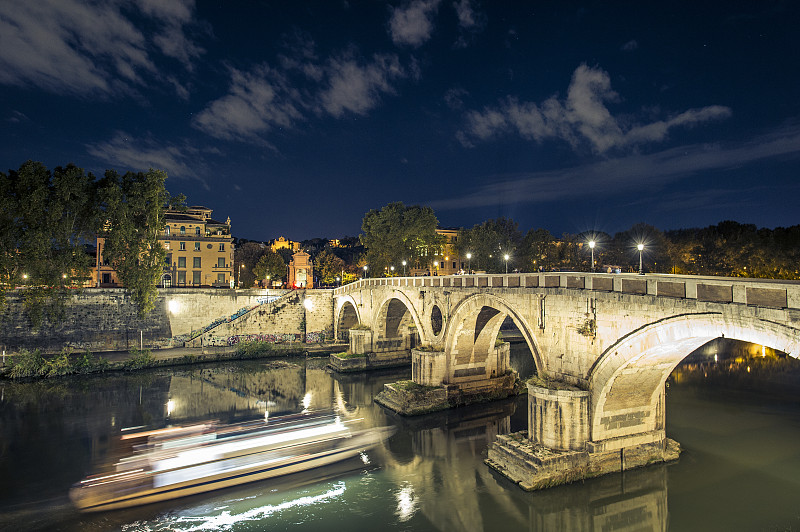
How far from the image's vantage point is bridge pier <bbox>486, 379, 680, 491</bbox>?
1471 cm

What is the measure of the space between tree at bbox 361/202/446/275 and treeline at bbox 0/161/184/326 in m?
27.5

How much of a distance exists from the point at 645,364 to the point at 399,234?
48969mm

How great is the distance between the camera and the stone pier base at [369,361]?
3534cm

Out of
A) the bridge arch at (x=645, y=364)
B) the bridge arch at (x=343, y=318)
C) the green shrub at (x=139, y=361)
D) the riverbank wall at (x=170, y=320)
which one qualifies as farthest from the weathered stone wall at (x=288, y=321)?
the bridge arch at (x=645, y=364)

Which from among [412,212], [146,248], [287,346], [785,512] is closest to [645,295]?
[785,512]

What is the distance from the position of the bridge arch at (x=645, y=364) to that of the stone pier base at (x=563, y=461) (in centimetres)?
71

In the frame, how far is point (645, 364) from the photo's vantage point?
45.9 feet

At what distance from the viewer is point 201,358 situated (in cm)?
3728

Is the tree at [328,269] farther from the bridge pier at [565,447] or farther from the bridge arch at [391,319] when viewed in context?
the bridge pier at [565,447]

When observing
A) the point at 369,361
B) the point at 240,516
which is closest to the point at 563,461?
the point at 240,516

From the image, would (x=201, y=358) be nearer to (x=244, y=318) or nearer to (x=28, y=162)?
(x=244, y=318)

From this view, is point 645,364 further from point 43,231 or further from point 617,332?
point 43,231

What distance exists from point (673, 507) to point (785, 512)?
3134 mm

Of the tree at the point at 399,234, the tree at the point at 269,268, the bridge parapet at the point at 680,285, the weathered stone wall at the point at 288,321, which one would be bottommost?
the weathered stone wall at the point at 288,321
